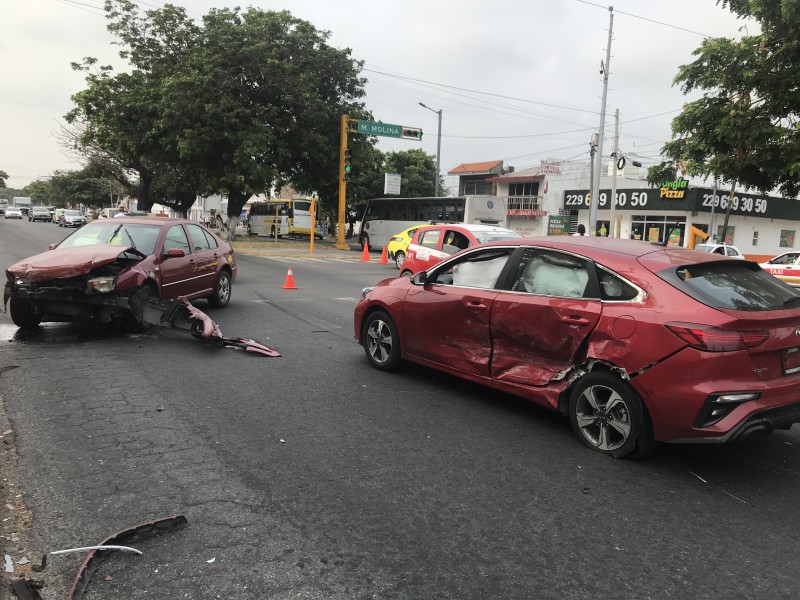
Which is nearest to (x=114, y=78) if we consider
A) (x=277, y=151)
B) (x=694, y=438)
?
(x=277, y=151)

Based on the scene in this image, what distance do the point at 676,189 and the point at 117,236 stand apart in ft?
119

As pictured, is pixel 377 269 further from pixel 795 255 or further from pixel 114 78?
pixel 114 78

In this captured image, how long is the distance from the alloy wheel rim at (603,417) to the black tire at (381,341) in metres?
2.29

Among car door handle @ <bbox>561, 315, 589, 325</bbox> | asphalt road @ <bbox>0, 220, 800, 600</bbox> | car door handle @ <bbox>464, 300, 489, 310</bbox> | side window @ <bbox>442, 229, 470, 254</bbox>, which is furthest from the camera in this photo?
side window @ <bbox>442, 229, 470, 254</bbox>

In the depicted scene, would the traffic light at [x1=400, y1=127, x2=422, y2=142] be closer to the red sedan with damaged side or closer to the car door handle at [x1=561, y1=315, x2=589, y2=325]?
the red sedan with damaged side

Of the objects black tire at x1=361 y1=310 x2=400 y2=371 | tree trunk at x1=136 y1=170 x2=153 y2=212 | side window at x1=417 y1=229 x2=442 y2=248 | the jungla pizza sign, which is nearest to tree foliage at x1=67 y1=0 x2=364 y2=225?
tree trunk at x1=136 y1=170 x2=153 y2=212

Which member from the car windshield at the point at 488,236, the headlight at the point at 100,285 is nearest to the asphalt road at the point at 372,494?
the headlight at the point at 100,285

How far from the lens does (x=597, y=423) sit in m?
4.42

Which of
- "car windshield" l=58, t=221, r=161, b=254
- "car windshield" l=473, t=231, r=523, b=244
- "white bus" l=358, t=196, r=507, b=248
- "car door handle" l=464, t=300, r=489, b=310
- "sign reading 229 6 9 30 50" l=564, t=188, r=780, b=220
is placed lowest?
"car door handle" l=464, t=300, r=489, b=310

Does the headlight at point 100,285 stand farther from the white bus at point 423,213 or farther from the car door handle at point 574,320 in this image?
the white bus at point 423,213

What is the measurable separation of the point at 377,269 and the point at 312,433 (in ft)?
54.4

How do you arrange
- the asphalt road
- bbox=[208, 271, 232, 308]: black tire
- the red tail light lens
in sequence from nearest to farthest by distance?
the asphalt road → the red tail light lens → bbox=[208, 271, 232, 308]: black tire

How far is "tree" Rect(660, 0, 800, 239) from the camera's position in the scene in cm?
1300

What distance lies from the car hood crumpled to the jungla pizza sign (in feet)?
117
